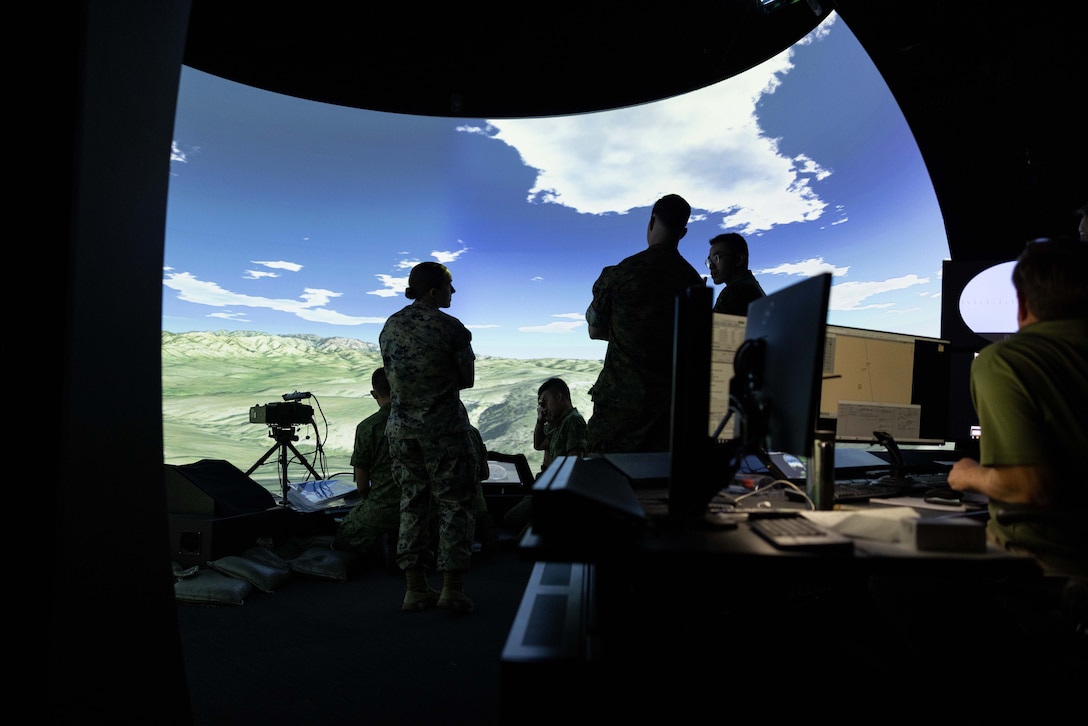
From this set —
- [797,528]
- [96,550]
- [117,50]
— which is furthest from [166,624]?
[797,528]

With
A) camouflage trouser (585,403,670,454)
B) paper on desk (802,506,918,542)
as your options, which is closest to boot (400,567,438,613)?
camouflage trouser (585,403,670,454)

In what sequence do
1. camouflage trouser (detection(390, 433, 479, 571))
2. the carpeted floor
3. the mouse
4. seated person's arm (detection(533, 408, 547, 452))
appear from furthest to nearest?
seated person's arm (detection(533, 408, 547, 452)) < camouflage trouser (detection(390, 433, 479, 571)) < the carpeted floor < the mouse

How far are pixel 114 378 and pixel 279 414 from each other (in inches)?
117

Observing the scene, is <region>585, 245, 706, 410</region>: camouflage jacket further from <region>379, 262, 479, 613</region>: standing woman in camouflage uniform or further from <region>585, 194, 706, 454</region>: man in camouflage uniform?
<region>379, 262, 479, 613</region>: standing woman in camouflage uniform

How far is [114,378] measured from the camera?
126cm

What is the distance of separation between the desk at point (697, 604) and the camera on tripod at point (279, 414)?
3.34 metres

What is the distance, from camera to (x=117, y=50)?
1.24m

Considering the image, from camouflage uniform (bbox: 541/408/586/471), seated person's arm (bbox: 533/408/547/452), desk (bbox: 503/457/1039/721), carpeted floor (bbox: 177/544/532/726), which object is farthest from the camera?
seated person's arm (bbox: 533/408/547/452)

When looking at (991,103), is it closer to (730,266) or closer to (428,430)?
(730,266)

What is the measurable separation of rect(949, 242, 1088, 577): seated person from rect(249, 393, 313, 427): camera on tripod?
13.1 ft

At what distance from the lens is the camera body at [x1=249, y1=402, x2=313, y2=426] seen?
4.05 m

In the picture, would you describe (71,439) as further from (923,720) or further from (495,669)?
(923,720)

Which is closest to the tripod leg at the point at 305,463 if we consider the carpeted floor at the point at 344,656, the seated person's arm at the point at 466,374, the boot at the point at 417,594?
the carpeted floor at the point at 344,656

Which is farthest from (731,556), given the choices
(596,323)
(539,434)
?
(539,434)
